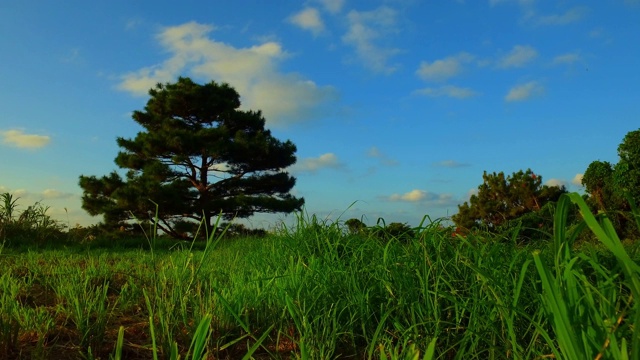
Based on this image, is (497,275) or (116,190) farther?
(116,190)

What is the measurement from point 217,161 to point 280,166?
2.05 m

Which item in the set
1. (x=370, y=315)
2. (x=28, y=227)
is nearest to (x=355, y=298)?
(x=370, y=315)

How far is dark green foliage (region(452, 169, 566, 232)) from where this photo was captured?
558 inches

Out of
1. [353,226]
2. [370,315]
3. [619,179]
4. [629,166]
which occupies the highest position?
[629,166]

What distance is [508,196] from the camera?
14625 millimetres

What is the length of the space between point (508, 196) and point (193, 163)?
9.82 m

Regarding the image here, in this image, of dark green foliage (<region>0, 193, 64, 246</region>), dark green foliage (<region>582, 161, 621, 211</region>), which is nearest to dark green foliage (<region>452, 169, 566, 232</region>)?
dark green foliage (<region>582, 161, 621, 211</region>)

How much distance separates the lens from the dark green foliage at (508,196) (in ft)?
46.5

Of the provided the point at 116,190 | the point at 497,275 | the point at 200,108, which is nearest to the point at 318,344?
the point at 497,275

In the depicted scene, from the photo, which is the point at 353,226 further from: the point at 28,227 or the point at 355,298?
the point at 28,227

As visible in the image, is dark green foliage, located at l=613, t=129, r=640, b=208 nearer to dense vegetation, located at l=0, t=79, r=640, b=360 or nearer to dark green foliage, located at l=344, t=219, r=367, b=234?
dense vegetation, located at l=0, t=79, r=640, b=360

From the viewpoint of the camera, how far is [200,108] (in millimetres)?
Answer: 17281

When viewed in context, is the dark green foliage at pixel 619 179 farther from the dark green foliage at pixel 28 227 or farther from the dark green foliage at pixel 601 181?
the dark green foliage at pixel 28 227

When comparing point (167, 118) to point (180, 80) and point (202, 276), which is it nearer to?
point (180, 80)
